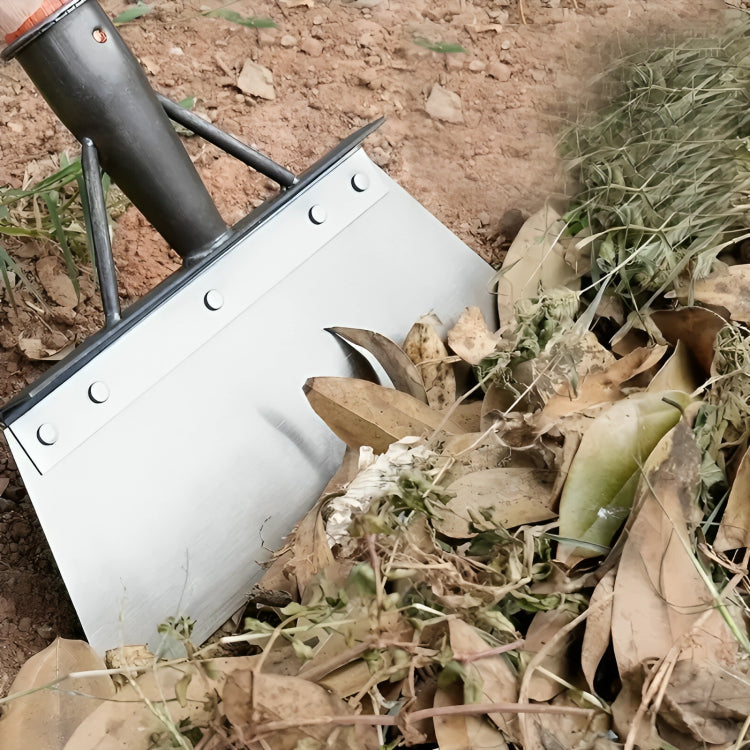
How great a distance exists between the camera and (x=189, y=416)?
0.91m

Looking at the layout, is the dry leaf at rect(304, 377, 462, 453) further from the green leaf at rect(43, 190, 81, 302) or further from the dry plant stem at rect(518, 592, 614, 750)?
the green leaf at rect(43, 190, 81, 302)

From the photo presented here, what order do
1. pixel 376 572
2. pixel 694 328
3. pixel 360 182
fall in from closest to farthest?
pixel 376 572 → pixel 694 328 → pixel 360 182

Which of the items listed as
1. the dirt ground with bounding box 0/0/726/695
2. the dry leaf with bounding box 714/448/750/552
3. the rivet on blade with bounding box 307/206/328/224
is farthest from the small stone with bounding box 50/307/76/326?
the dry leaf with bounding box 714/448/750/552

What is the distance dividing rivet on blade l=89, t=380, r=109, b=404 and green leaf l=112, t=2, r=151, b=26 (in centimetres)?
70

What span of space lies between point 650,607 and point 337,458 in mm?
377

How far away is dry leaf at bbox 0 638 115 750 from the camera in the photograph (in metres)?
0.76

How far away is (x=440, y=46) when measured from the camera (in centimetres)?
134

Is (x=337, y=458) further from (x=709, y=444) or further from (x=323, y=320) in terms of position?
(x=709, y=444)

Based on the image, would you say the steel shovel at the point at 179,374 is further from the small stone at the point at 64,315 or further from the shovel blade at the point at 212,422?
the small stone at the point at 64,315

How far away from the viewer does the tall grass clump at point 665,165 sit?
1000mm

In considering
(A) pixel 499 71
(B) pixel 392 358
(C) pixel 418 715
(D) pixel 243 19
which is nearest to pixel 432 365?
(B) pixel 392 358

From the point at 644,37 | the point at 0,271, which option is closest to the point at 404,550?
the point at 0,271

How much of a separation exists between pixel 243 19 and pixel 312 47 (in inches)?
4.8

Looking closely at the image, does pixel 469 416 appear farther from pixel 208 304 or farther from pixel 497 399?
pixel 208 304
